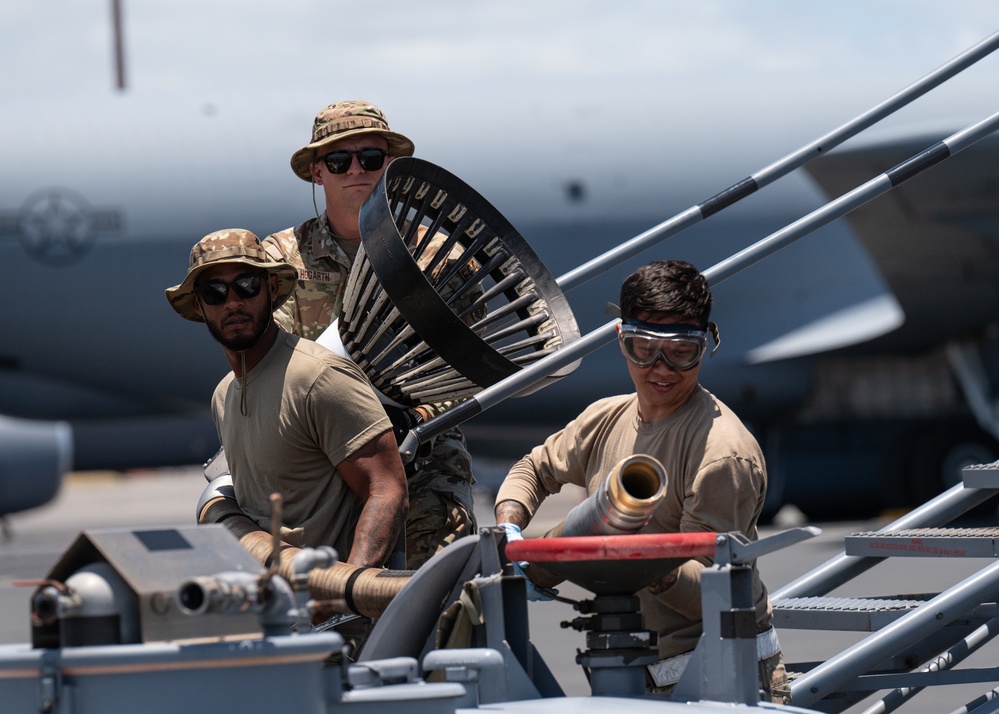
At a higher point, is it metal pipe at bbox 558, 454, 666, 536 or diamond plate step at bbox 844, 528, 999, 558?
metal pipe at bbox 558, 454, 666, 536

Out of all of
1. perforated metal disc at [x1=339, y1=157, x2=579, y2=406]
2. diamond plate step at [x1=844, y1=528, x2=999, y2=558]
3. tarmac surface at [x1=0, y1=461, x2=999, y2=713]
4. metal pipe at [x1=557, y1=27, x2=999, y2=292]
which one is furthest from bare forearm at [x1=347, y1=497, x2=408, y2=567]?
diamond plate step at [x1=844, y1=528, x2=999, y2=558]

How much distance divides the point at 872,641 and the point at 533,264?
1.44 meters

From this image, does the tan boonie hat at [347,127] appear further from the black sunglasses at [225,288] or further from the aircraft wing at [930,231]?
the aircraft wing at [930,231]

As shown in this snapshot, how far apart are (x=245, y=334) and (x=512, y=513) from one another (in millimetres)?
781

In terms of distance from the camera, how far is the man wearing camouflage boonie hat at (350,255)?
14.3 feet

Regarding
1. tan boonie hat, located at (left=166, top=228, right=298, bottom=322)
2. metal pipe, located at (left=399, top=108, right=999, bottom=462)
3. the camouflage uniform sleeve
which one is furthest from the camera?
the camouflage uniform sleeve

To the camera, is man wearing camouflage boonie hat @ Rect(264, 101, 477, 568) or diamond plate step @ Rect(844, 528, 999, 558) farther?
man wearing camouflage boonie hat @ Rect(264, 101, 477, 568)

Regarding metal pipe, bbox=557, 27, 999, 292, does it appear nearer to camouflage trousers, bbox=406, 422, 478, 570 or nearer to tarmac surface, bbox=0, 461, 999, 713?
camouflage trousers, bbox=406, 422, 478, 570

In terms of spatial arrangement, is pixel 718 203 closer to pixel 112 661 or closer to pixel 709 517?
pixel 709 517

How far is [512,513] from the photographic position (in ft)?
10.8

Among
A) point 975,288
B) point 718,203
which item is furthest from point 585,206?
point 718,203

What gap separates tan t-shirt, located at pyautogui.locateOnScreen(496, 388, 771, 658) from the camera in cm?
303

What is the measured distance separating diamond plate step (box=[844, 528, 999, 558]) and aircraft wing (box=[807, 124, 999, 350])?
10.7 meters

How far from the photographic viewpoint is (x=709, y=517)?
9.95 feet
